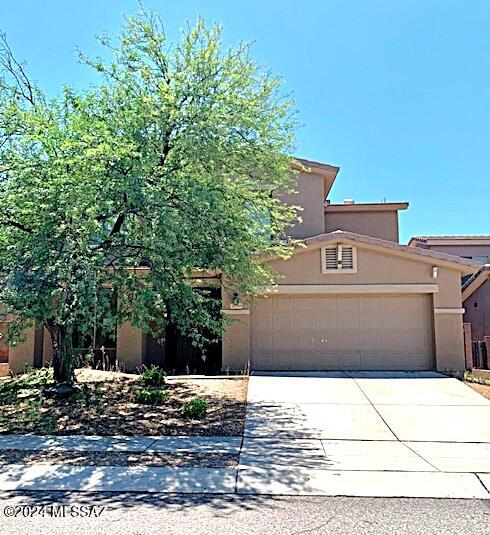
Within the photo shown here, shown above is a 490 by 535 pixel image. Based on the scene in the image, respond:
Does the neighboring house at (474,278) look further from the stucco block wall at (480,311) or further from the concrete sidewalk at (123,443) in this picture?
the concrete sidewalk at (123,443)

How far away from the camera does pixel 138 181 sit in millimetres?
8664

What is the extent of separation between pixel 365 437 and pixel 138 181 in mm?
5535

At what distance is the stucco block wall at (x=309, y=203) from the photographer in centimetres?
1856

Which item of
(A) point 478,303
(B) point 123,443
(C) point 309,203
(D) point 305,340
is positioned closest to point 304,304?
(D) point 305,340

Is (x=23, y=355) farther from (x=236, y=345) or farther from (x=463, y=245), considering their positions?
(x=463, y=245)

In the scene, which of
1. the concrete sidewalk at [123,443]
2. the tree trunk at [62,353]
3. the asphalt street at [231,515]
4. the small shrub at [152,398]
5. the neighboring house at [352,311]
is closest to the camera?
the asphalt street at [231,515]

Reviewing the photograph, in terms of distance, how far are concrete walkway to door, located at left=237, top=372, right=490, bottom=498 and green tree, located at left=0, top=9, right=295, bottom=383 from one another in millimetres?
2690

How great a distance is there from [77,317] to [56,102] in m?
4.41

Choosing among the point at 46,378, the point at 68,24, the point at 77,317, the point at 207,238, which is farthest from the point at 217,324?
the point at 68,24

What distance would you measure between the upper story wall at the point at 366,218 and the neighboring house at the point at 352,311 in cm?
602

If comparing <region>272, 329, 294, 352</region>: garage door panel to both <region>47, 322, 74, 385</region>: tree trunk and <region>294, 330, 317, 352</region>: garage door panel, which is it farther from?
<region>47, 322, 74, 385</region>: tree trunk

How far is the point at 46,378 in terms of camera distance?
42.4 ft

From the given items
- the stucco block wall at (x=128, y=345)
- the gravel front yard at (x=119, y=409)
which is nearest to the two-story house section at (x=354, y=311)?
the gravel front yard at (x=119, y=409)

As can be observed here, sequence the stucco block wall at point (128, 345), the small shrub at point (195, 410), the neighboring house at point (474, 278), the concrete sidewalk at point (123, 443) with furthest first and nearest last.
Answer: the neighboring house at point (474, 278) < the stucco block wall at point (128, 345) < the small shrub at point (195, 410) < the concrete sidewalk at point (123, 443)
